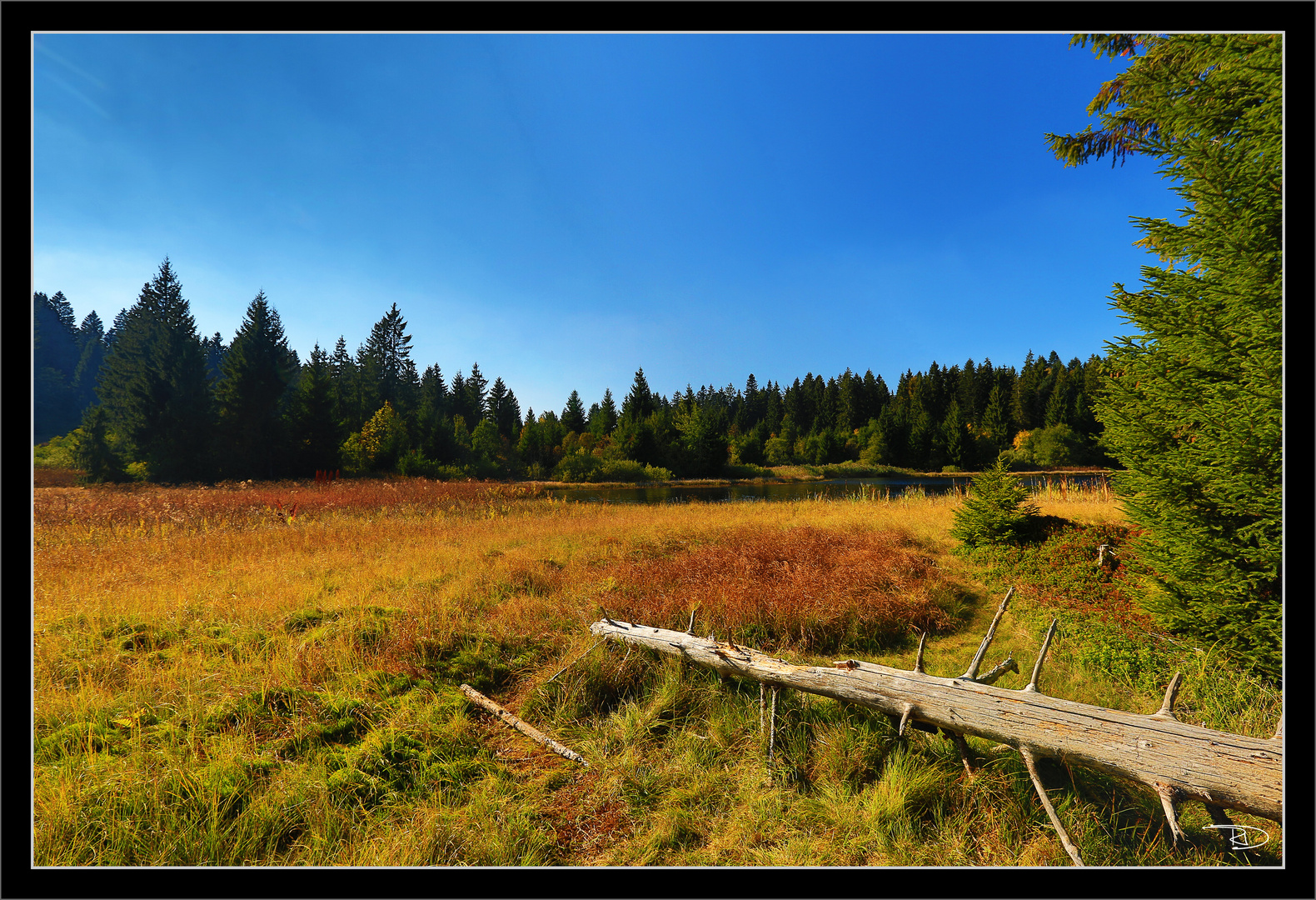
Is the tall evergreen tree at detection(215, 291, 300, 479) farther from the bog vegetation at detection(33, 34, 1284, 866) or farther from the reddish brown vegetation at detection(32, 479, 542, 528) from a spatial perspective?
the bog vegetation at detection(33, 34, 1284, 866)

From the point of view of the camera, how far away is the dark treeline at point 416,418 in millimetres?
28578

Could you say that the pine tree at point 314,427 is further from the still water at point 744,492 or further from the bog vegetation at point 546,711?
the bog vegetation at point 546,711

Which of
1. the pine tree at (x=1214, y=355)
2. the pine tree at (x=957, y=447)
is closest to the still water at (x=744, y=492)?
→ the pine tree at (x=957, y=447)

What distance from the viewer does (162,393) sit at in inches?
1126

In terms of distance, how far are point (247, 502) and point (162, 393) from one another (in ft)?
73.5

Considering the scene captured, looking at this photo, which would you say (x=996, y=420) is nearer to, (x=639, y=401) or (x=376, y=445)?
(x=639, y=401)

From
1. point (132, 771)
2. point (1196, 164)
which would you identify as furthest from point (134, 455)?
point (1196, 164)

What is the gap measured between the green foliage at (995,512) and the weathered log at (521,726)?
9634 millimetres

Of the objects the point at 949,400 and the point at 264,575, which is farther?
the point at 949,400

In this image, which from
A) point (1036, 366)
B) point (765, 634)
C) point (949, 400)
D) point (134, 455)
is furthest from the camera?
point (949, 400)

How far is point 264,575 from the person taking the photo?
7.09m

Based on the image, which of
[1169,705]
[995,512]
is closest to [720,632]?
[1169,705]
